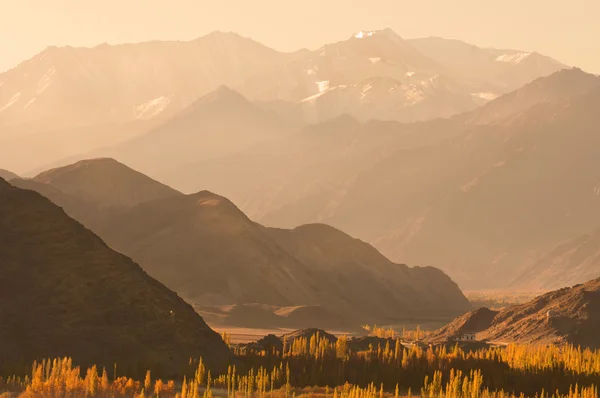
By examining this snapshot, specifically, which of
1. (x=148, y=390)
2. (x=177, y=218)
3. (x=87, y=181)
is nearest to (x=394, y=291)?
(x=177, y=218)

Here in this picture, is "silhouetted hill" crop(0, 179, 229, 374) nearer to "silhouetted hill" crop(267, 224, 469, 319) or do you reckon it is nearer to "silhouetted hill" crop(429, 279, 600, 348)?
"silhouetted hill" crop(429, 279, 600, 348)

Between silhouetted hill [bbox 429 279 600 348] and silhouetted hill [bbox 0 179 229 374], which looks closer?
silhouetted hill [bbox 0 179 229 374]

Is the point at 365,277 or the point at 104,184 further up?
the point at 104,184

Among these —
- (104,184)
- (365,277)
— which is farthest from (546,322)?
(104,184)

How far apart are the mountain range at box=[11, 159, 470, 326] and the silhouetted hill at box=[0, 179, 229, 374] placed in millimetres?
63872

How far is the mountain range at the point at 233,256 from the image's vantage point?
14500 centimetres

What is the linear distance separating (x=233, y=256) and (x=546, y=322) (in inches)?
2528

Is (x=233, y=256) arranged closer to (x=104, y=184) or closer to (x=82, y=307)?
(x=104, y=184)

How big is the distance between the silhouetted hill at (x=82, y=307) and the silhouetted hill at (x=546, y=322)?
4232 centimetres

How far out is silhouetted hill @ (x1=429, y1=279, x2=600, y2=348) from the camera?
8975 centimetres

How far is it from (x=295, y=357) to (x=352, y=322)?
77251 mm

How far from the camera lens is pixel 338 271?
17538 centimetres

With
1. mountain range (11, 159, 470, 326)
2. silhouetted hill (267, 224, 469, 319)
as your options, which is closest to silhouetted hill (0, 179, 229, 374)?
mountain range (11, 159, 470, 326)

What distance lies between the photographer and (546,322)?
93500 millimetres
